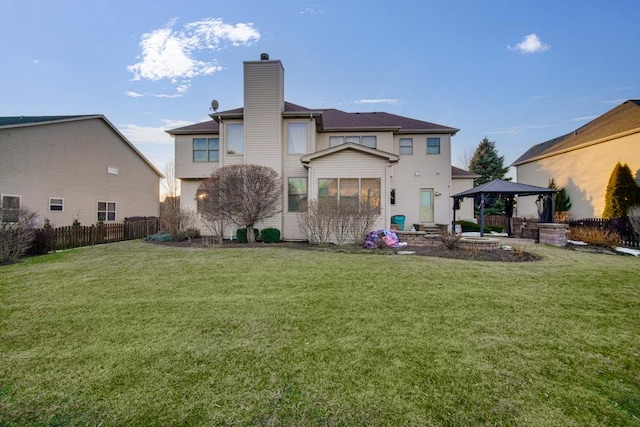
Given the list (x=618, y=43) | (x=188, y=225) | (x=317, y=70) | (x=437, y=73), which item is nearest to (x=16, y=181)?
(x=188, y=225)

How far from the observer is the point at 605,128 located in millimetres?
17141

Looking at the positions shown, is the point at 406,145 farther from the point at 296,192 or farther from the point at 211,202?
the point at 211,202

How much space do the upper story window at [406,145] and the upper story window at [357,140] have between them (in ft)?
6.83

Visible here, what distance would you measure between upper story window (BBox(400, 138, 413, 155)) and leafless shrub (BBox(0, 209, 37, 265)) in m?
16.8

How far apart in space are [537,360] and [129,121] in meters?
26.9

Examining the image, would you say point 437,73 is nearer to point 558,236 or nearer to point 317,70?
point 317,70

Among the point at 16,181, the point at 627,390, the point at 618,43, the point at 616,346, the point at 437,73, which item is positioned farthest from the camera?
the point at 437,73

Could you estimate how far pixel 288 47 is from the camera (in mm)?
14625

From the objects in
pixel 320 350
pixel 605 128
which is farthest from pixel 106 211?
pixel 605 128

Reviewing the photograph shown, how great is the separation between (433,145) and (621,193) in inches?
396

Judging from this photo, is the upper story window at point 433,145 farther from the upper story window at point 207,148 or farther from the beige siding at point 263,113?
the upper story window at point 207,148

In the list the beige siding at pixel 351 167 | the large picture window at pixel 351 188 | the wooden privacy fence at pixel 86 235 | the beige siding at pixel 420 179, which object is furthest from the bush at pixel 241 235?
the beige siding at pixel 420 179

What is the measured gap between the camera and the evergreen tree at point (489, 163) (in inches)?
1149

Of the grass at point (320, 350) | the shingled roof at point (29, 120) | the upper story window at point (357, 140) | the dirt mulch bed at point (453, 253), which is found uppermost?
the shingled roof at point (29, 120)
